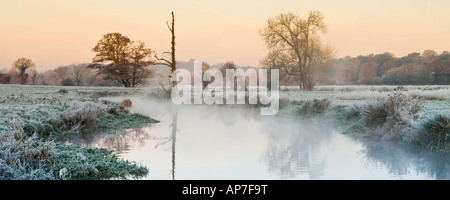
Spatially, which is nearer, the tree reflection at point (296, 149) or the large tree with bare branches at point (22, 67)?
the tree reflection at point (296, 149)

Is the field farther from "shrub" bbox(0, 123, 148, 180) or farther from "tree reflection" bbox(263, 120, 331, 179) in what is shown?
"tree reflection" bbox(263, 120, 331, 179)

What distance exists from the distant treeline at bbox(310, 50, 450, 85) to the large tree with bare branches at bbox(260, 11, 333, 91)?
2.74 ft

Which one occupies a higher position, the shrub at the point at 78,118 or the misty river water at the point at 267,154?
the shrub at the point at 78,118

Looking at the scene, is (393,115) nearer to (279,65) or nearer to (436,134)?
(436,134)

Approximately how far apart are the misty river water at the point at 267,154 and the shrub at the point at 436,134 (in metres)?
0.39

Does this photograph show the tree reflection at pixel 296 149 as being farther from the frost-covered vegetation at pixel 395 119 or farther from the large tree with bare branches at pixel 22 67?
the large tree with bare branches at pixel 22 67

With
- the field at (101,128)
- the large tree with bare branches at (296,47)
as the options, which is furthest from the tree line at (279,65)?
the field at (101,128)

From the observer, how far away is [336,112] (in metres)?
13.8

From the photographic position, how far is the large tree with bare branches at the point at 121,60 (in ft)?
96.6

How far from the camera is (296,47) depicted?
108 ft

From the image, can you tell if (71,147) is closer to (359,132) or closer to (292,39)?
(359,132)

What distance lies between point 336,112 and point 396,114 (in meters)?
3.90

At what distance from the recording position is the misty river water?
6348 millimetres
